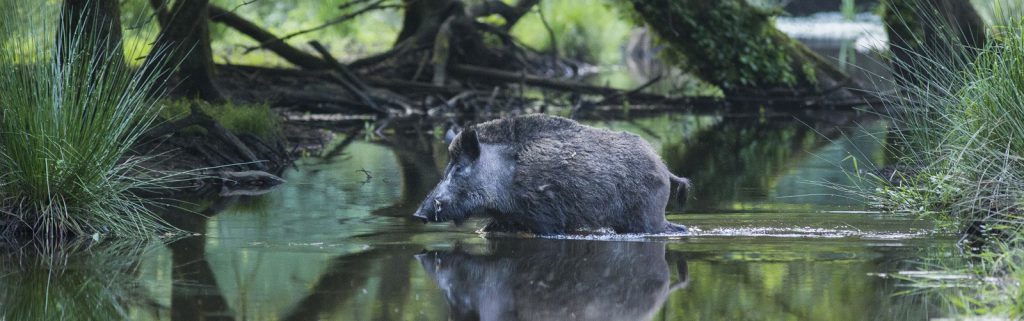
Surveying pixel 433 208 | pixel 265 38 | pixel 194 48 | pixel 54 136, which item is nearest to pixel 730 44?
pixel 265 38

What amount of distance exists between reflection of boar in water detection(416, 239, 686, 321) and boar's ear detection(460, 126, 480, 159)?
2.34 feet

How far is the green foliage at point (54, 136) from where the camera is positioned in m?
9.54

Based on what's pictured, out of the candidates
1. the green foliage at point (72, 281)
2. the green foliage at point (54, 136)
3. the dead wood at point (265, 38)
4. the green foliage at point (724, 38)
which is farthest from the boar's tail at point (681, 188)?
the green foliage at point (724, 38)

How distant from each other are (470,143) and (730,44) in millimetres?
14959

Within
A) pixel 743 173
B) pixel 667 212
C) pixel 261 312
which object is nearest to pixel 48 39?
pixel 261 312

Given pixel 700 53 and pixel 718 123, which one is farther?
pixel 700 53

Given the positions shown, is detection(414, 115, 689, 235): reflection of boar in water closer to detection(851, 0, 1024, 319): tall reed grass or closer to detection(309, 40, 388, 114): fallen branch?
detection(851, 0, 1024, 319): tall reed grass

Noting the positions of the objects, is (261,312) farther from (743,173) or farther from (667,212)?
(743,173)

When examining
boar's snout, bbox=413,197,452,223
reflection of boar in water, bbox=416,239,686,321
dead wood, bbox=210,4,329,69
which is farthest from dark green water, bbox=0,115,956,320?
dead wood, bbox=210,4,329,69

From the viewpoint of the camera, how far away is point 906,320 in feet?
22.7

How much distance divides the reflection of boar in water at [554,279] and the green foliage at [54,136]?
255 cm

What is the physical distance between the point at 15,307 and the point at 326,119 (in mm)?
15751

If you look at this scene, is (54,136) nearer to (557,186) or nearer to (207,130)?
(557,186)

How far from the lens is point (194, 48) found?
17859 mm
